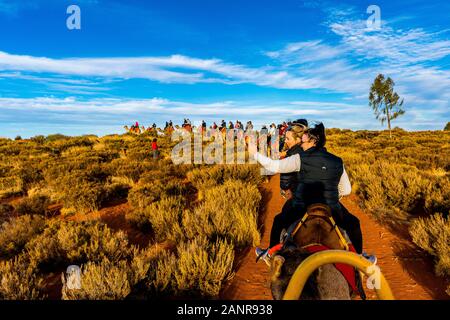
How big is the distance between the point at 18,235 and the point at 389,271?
8.59 m

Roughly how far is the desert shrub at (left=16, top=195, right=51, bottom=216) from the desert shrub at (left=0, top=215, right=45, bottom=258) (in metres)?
2.38

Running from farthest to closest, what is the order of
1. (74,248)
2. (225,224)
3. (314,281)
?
1. (225,224)
2. (74,248)
3. (314,281)

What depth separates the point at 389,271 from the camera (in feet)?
17.8

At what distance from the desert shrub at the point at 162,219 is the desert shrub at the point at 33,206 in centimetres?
413

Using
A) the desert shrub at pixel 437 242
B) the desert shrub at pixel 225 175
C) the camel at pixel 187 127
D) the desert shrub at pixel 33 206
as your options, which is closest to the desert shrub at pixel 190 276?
the desert shrub at pixel 437 242

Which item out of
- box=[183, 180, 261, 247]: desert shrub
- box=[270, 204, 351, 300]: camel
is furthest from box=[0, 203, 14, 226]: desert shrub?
box=[270, 204, 351, 300]: camel

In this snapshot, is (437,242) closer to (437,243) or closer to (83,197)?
(437,243)

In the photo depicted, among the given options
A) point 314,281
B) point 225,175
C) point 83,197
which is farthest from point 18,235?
point 225,175

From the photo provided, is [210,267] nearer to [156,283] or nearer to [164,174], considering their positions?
[156,283]

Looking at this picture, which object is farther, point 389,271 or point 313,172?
point 389,271

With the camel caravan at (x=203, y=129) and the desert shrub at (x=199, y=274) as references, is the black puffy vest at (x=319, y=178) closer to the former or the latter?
the desert shrub at (x=199, y=274)

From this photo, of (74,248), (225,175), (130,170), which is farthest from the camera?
(130,170)

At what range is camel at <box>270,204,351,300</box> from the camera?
82.2 inches

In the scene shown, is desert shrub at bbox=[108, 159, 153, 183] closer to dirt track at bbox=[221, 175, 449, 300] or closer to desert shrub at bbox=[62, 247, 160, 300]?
dirt track at bbox=[221, 175, 449, 300]
